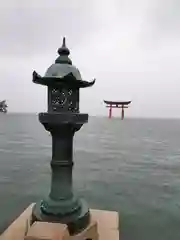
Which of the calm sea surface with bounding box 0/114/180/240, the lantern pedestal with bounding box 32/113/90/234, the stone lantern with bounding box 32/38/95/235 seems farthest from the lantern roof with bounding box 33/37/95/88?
the calm sea surface with bounding box 0/114/180/240

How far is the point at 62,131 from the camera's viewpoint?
317cm

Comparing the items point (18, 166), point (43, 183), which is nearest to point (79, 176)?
point (43, 183)

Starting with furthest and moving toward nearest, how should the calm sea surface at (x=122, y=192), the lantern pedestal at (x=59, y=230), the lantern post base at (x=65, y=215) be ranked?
1. the calm sea surface at (x=122, y=192)
2. the lantern post base at (x=65, y=215)
3. the lantern pedestal at (x=59, y=230)

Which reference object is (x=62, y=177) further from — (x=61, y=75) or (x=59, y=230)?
(x=61, y=75)

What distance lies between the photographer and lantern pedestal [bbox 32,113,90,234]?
3.11m

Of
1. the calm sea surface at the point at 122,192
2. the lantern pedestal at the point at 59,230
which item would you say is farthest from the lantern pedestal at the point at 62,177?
the calm sea surface at the point at 122,192

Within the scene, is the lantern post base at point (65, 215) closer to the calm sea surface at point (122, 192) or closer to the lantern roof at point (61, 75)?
the lantern roof at point (61, 75)

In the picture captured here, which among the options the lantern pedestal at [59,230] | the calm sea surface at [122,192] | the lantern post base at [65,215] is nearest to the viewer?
the lantern pedestal at [59,230]

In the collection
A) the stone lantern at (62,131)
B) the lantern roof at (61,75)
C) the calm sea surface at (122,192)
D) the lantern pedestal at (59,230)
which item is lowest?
the calm sea surface at (122,192)

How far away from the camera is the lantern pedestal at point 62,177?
3111 millimetres

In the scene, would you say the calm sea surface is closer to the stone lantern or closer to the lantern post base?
the lantern post base

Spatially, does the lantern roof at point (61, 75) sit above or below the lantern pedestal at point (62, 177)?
above

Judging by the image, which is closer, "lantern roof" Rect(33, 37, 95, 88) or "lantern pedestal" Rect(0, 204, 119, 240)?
"lantern pedestal" Rect(0, 204, 119, 240)

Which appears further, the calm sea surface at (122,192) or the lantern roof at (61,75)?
the calm sea surface at (122,192)
